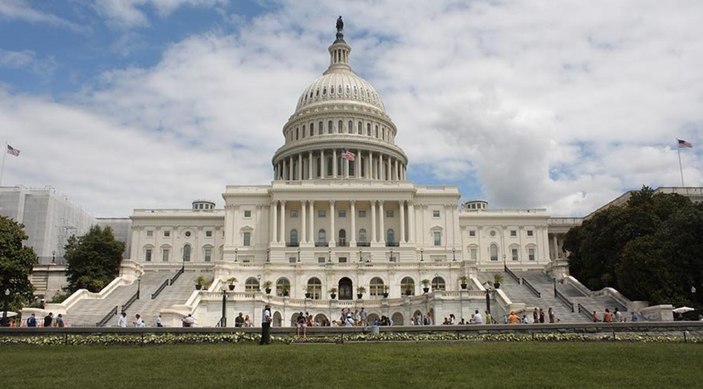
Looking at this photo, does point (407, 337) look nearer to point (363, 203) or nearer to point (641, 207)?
point (641, 207)

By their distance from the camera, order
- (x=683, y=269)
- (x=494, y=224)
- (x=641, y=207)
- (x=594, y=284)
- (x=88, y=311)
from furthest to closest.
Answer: (x=494, y=224), (x=594, y=284), (x=641, y=207), (x=88, y=311), (x=683, y=269)

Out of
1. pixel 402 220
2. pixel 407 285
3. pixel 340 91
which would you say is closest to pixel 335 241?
pixel 402 220

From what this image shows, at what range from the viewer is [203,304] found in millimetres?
61188

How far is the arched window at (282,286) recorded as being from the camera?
73575 millimetres

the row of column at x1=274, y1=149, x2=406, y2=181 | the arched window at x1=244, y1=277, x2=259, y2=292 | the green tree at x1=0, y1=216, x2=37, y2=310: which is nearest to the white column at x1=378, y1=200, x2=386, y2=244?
the row of column at x1=274, y1=149, x2=406, y2=181

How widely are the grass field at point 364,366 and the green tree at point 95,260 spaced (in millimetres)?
46889

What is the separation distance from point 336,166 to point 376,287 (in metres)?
42.3

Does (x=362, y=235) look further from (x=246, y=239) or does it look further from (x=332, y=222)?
(x=246, y=239)

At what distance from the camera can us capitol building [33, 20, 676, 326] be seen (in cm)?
6353

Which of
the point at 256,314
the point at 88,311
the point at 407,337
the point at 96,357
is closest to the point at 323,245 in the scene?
the point at 256,314

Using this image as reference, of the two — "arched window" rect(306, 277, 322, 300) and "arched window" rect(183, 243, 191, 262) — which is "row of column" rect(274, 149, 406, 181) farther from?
"arched window" rect(306, 277, 322, 300)

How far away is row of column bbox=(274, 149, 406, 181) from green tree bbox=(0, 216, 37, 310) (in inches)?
2271

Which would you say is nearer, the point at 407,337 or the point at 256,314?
the point at 407,337

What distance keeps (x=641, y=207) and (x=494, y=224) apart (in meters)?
43.3
